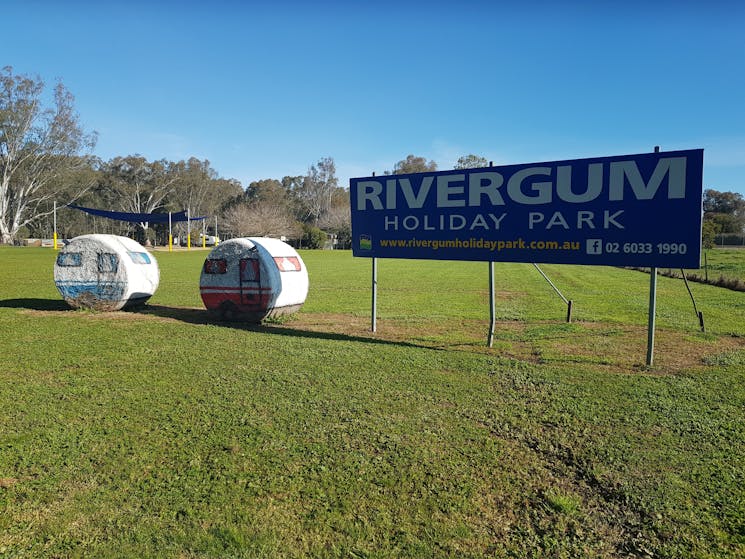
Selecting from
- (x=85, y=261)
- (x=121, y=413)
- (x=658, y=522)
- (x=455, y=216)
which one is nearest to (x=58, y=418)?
(x=121, y=413)

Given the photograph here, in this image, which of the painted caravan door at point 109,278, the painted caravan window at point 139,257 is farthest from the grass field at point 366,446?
the painted caravan window at point 139,257

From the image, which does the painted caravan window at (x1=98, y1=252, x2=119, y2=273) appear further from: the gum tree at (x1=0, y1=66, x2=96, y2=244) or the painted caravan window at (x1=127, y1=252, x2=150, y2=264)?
the gum tree at (x1=0, y1=66, x2=96, y2=244)

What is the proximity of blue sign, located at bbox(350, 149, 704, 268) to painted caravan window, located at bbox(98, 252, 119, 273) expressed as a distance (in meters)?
6.01

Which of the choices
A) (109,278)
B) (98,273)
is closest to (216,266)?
(109,278)

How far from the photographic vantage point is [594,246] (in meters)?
8.90

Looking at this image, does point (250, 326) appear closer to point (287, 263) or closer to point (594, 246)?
point (287, 263)

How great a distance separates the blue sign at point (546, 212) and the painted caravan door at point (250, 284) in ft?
7.54

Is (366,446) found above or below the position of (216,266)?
below

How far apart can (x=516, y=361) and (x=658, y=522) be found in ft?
15.8

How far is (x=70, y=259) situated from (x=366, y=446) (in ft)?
36.3

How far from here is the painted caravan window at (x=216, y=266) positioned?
475 inches

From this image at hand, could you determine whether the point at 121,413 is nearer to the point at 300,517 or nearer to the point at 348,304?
the point at 300,517

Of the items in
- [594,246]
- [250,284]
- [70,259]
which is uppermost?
[594,246]

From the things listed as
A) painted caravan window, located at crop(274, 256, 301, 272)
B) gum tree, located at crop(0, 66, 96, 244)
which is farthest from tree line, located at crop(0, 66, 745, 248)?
painted caravan window, located at crop(274, 256, 301, 272)
